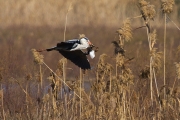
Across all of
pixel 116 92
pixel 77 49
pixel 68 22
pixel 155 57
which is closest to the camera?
pixel 155 57

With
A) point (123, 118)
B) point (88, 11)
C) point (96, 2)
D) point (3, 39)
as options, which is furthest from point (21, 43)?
point (123, 118)

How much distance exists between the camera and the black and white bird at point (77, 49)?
21.9ft

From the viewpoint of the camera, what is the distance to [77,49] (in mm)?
6848

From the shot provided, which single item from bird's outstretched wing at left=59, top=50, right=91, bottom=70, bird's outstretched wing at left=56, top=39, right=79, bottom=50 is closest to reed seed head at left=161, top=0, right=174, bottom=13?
bird's outstretched wing at left=56, top=39, right=79, bottom=50

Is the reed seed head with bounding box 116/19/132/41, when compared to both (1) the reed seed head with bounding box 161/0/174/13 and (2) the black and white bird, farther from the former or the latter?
(2) the black and white bird

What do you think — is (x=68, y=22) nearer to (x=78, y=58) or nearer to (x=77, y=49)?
(x=78, y=58)

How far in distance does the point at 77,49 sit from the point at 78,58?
32 centimetres

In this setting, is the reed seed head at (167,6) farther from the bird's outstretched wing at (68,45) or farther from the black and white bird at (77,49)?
the bird's outstretched wing at (68,45)

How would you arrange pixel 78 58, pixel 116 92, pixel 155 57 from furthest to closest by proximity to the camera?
pixel 78 58
pixel 116 92
pixel 155 57

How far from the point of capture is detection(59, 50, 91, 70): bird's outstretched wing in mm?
7039

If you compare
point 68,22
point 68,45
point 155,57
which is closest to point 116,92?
point 155,57

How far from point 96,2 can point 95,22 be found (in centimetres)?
266

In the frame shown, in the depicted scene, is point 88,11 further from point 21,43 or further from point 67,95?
point 67,95

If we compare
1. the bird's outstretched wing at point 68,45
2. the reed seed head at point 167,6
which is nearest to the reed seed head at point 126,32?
the reed seed head at point 167,6
